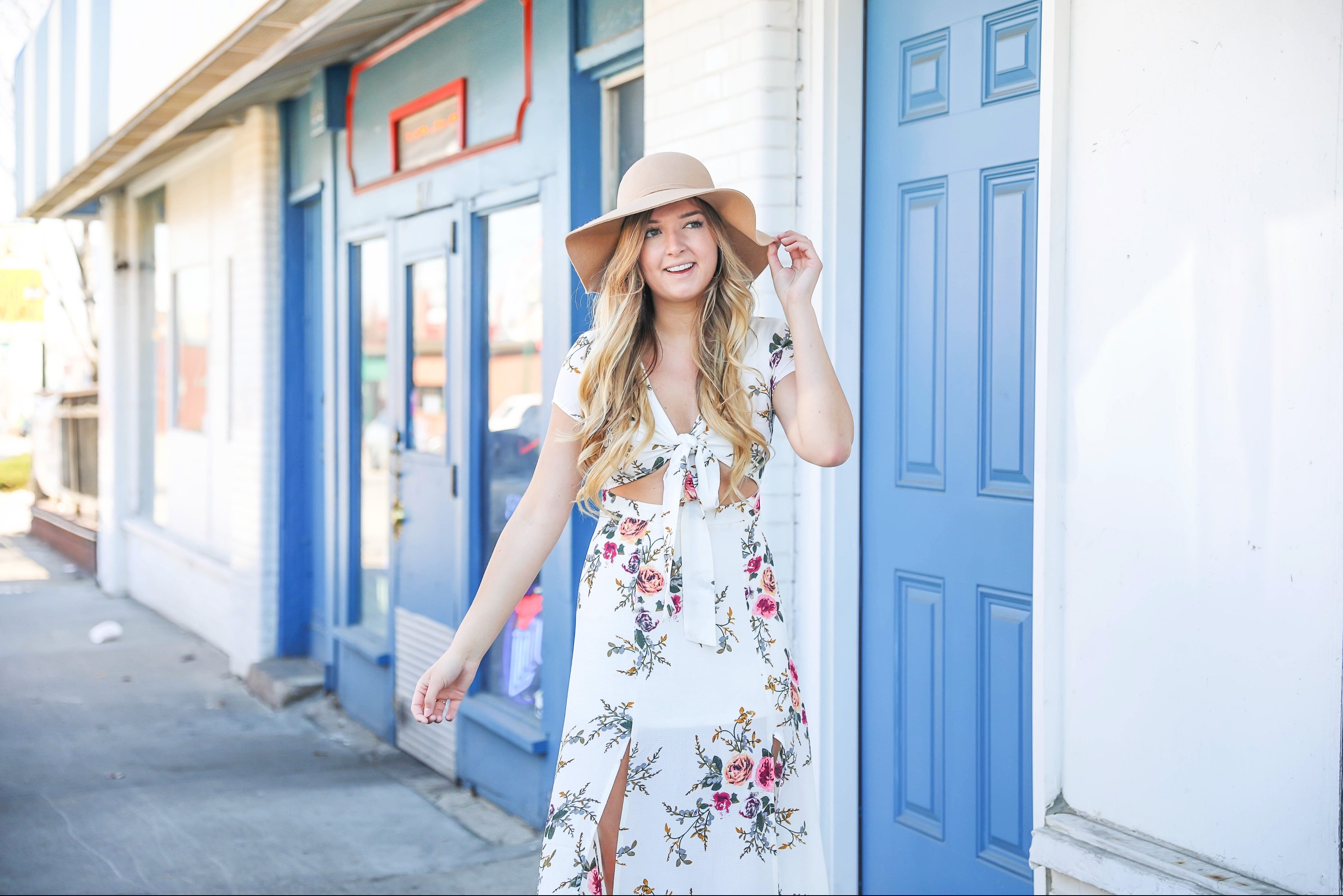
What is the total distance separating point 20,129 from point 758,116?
1029 centimetres

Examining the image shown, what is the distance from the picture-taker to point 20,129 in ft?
36.0

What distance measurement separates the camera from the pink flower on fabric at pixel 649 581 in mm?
2117

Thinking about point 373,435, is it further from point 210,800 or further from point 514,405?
point 210,800

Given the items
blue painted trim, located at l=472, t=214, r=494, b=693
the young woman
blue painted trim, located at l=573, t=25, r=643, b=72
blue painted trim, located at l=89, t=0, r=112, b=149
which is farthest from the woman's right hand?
blue painted trim, located at l=89, t=0, r=112, b=149

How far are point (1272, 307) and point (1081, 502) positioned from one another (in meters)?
0.59

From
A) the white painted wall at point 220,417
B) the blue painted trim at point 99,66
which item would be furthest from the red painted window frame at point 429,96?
the blue painted trim at point 99,66

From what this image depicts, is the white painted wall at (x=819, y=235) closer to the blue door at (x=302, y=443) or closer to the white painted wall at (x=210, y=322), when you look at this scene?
the blue door at (x=302, y=443)

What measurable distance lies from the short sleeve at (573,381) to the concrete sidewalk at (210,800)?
2418 mm

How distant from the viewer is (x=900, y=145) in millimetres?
3154

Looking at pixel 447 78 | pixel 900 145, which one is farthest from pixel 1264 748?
pixel 447 78

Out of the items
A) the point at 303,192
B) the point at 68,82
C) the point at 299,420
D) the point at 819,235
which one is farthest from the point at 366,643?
the point at 68,82

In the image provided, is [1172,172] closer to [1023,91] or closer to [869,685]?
[1023,91]

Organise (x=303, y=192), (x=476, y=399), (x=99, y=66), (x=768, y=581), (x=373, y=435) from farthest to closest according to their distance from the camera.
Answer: (x=99, y=66) → (x=303, y=192) → (x=373, y=435) → (x=476, y=399) → (x=768, y=581)

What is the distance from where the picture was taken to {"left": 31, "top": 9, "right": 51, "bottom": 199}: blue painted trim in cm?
978
